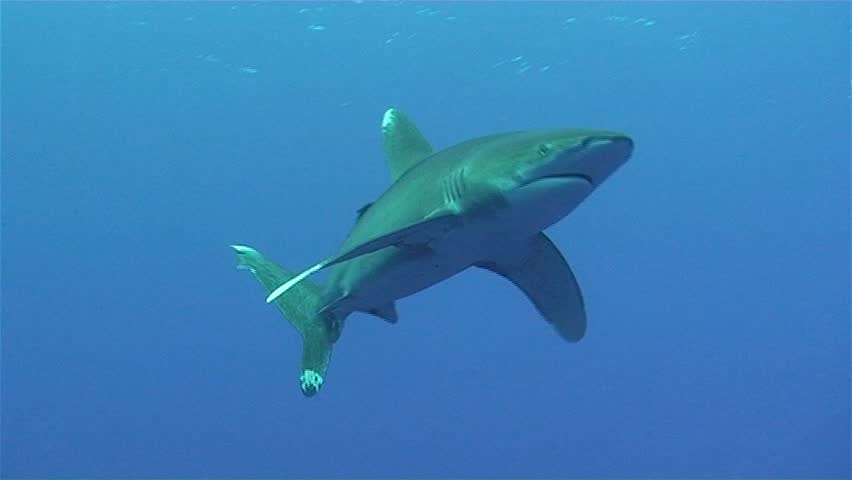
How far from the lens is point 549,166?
385 centimetres

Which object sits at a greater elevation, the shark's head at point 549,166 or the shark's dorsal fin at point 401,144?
the shark's dorsal fin at point 401,144

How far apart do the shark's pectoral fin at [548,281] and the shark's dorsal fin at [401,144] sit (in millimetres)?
846

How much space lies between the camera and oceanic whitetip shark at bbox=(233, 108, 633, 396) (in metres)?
3.88

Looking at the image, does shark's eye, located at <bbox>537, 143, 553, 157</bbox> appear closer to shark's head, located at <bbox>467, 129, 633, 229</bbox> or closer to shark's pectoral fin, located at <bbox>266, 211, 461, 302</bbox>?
shark's head, located at <bbox>467, 129, 633, 229</bbox>

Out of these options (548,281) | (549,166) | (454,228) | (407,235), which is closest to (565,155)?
(549,166)

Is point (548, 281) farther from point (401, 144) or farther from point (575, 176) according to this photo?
point (575, 176)

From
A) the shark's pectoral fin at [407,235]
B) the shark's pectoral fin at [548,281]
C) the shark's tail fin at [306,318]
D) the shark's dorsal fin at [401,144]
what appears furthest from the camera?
the shark's dorsal fin at [401,144]

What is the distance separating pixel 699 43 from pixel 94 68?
19.2 m

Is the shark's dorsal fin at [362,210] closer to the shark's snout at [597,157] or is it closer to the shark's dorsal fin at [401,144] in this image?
the shark's dorsal fin at [401,144]

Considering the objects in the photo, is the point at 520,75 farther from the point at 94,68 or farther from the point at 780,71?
the point at 94,68

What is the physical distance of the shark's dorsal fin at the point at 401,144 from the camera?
18.0 feet

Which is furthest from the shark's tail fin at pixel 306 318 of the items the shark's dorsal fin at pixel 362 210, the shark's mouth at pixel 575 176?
the shark's mouth at pixel 575 176

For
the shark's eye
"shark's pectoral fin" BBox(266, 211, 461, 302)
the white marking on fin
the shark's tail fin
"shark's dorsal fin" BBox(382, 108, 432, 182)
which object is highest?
the white marking on fin

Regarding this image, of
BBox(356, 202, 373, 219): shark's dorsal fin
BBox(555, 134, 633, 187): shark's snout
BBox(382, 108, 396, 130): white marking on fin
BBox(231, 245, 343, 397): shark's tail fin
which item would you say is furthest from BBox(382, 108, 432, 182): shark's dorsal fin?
BBox(555, 134, 633, 187): shark's snout
